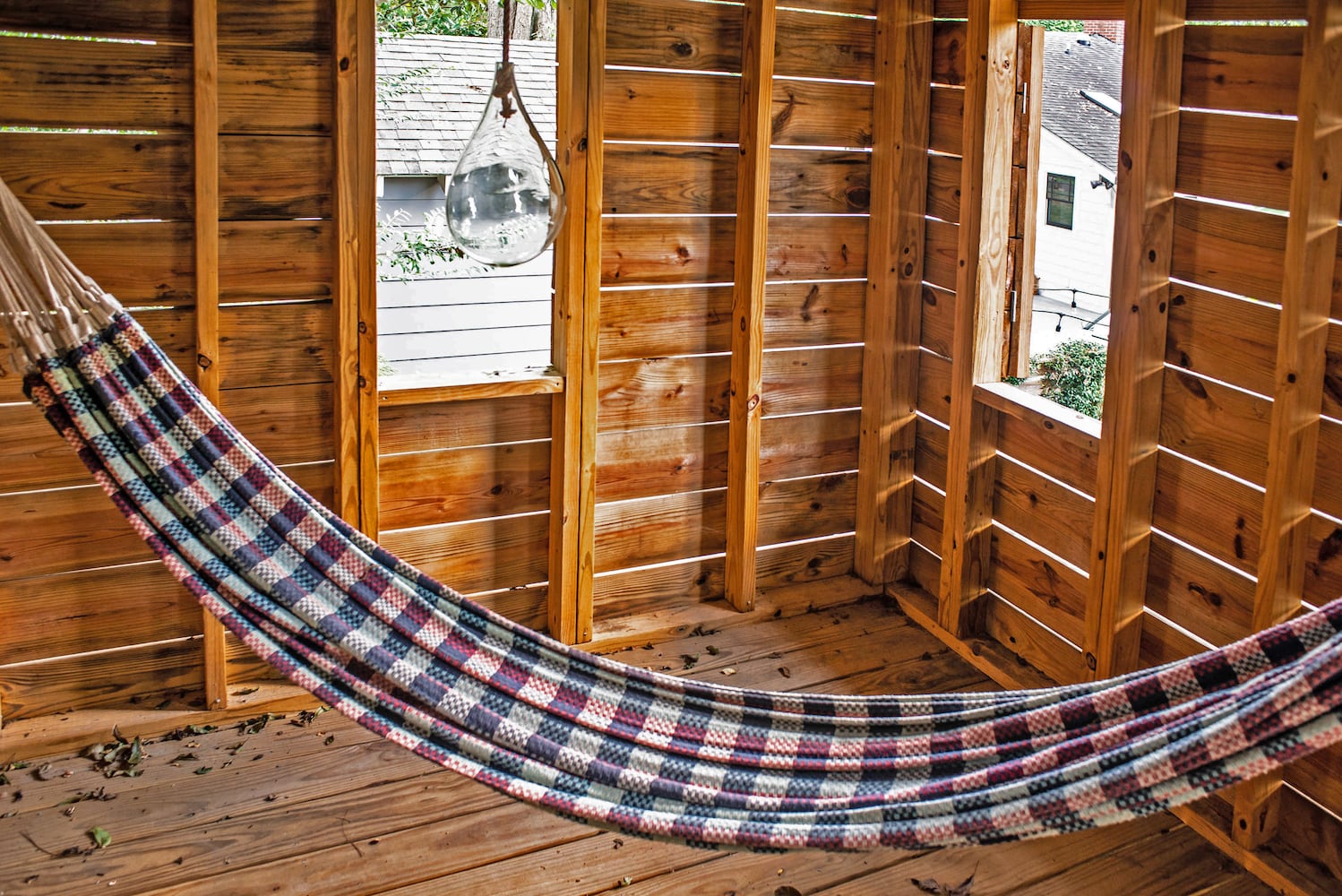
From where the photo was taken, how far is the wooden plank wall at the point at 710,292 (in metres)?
3.28

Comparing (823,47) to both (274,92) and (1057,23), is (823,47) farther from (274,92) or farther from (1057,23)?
(274,92)

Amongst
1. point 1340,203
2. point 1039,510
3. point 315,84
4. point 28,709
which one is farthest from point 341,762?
point 1340,203

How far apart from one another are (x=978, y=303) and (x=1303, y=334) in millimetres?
1008

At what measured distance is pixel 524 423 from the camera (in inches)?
130

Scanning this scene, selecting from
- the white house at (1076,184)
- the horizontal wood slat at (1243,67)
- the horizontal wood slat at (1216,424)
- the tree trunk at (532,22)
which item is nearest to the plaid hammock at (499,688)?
the horizontal wood slat at (1216,424)

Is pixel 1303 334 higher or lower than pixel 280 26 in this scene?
lower

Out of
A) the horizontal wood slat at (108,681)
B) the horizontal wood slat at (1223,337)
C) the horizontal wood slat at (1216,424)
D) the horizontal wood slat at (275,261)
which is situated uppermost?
the horizontal wood slat at (275,261)

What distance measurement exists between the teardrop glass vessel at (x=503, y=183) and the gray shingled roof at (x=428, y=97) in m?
1.10

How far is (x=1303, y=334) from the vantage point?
7.68ft

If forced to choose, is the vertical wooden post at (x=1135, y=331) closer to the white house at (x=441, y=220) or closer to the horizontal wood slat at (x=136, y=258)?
the white house at (x=441, y=220)

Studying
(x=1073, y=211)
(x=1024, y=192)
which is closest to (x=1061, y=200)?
(x=1073, y=211)

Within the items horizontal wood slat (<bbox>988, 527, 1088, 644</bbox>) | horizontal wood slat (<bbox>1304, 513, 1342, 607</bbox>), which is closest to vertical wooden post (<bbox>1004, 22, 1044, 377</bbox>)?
horizontal wood slat (<bbox>988, 527, 1088, 644</bbox>)

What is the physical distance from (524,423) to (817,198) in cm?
102

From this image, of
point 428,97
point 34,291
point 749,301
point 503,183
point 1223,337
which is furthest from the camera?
point 749,301
